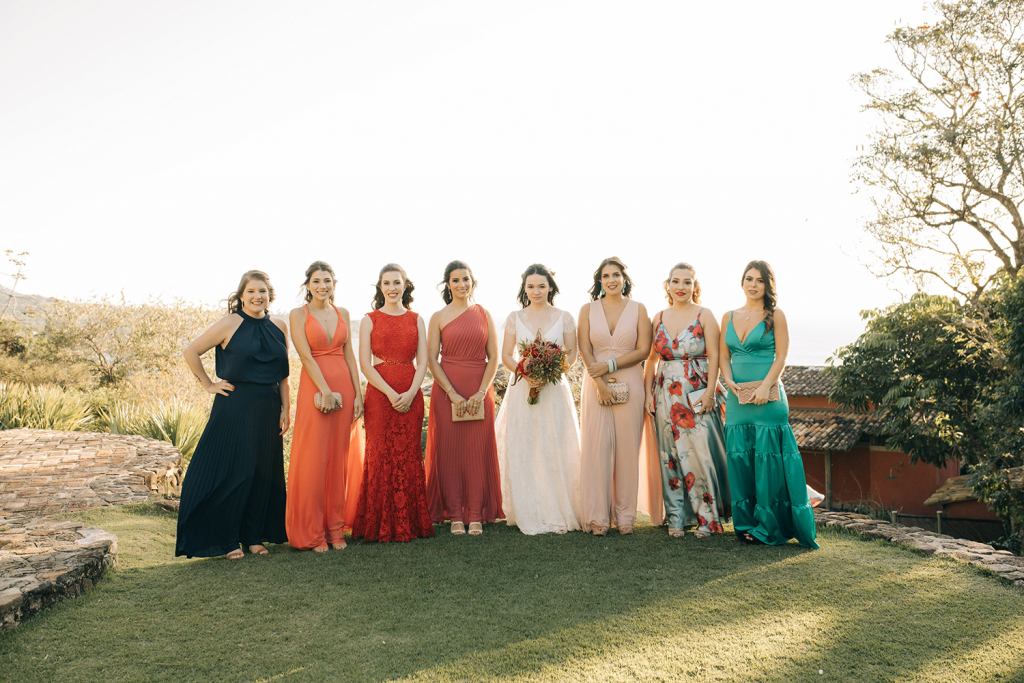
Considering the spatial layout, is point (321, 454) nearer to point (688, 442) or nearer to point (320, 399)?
point (320, 399)

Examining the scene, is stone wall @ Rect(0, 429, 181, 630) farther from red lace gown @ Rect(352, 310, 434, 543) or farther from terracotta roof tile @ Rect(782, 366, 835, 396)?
terracotta roof tile @ Rect(782, 366, 835, 396)

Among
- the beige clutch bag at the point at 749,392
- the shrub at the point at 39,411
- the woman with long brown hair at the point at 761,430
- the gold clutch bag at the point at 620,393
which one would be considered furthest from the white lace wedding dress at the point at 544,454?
the shrub at the point at 39,411

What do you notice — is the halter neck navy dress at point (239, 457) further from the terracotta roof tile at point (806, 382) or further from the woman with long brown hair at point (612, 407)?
the terracotta roof tile at point (806, 382)

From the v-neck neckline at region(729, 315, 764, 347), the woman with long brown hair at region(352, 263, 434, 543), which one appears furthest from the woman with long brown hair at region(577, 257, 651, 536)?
the woman with long brown hair at region(352, 263, 434, 543)

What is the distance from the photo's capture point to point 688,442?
226 inches

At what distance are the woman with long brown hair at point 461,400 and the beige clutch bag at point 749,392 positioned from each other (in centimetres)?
230

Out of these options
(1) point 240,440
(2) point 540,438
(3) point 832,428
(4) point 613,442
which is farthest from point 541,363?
(3) point 832,428

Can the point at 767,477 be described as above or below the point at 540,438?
below

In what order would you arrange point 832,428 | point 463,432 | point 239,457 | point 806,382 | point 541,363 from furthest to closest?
point 806,382 → point 832,428 → point 463,432 → point 541,363 → point 239,457

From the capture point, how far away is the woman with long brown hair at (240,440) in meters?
5.14

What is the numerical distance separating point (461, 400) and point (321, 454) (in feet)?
4.46

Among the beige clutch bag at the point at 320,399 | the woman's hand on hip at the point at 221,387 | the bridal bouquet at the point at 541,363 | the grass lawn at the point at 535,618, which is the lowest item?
the grass lawn at the point at 535,618

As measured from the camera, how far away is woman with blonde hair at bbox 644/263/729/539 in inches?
226

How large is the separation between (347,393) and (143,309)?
21742mm
